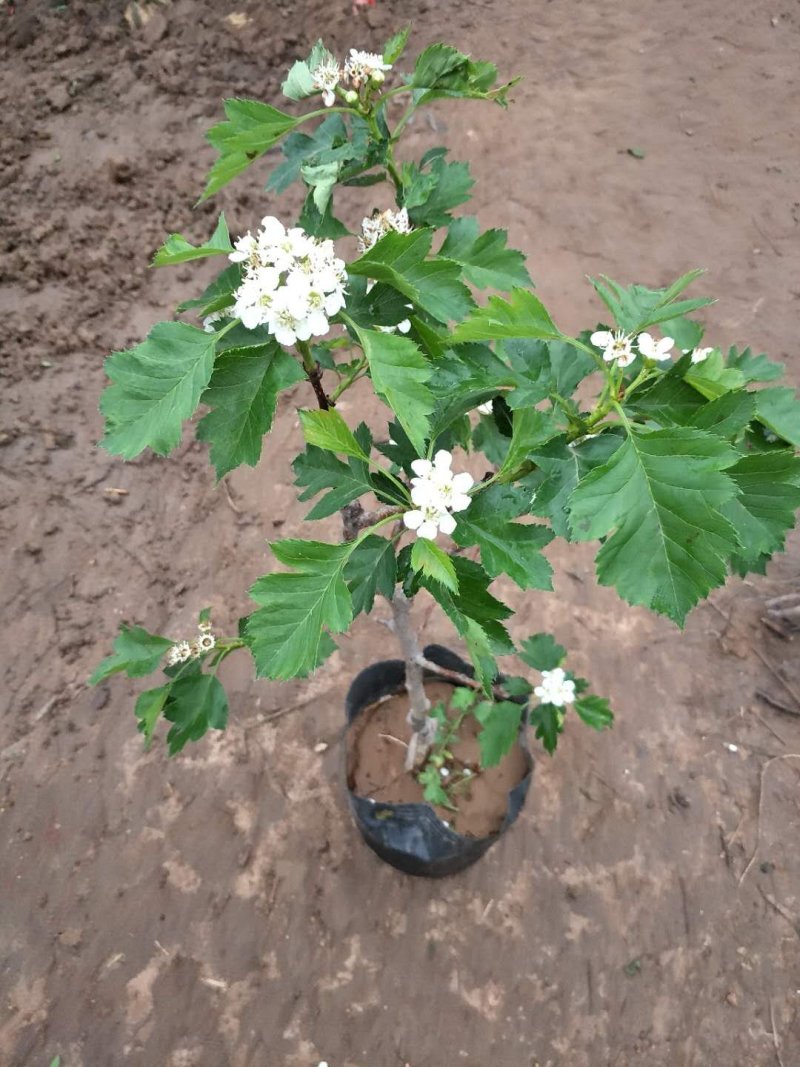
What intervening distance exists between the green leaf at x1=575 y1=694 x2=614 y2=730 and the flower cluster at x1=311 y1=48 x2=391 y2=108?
1.51 m

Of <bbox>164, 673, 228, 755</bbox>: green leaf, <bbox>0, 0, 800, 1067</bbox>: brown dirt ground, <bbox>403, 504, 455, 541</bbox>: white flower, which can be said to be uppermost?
<bbox>403, 504, 455, 541</bbox>: white flower

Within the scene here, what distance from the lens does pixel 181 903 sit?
215cm

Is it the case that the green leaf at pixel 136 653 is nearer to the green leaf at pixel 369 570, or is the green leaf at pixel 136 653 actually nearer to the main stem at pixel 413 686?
the main stem at pixel 413 686

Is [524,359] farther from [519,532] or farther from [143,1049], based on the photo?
[143,1049]

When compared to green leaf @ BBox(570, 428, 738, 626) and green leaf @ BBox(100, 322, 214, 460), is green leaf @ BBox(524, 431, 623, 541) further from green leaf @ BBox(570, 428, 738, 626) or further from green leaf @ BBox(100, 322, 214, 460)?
green leaf @ BBox(100, 322, 214, 460)

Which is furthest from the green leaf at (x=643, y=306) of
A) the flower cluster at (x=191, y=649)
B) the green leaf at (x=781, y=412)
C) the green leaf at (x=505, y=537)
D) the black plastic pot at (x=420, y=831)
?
the black plastic pot at (x=420, y=831)

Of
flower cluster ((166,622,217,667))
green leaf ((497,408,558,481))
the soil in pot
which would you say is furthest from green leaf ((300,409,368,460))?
the soil in pot

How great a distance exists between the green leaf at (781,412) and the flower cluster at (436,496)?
464 mm

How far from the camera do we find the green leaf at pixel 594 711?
6.18 ft

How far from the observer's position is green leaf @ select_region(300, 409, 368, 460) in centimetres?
91

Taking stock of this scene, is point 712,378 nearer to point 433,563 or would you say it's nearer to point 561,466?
point 561,466

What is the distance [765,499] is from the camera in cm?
95

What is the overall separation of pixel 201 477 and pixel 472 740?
1.64m

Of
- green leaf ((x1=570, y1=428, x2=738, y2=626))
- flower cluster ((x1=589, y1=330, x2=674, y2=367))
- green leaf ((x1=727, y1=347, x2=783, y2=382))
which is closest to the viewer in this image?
green leaf ((x1=570, y1=428, x2=738, y2=626))
